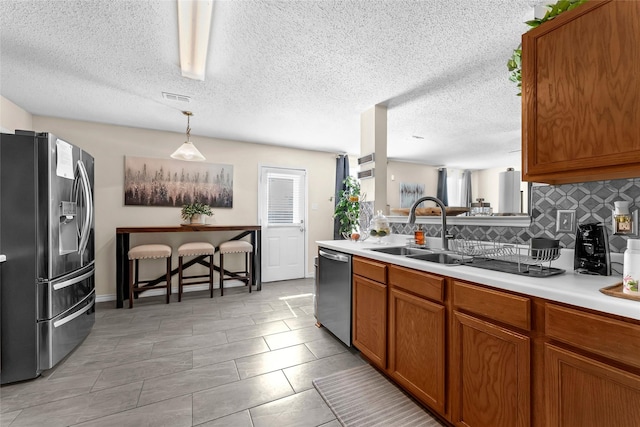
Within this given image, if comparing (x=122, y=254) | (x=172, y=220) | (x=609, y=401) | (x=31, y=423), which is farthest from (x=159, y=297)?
(x=609, y=401)

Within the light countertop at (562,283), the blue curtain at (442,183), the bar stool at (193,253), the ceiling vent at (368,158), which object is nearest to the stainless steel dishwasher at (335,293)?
the light countertop at (562,283)

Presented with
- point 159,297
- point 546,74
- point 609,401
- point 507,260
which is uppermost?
point 546,74

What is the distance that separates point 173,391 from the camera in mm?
1799

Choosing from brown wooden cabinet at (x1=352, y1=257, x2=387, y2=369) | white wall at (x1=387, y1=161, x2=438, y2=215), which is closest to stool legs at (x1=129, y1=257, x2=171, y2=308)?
brown wooden cabinet at (x1=352, y1=257, x2=387, y2=369)

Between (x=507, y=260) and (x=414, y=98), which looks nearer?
(x=507, y=260)

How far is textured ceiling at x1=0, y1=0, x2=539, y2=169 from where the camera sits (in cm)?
171

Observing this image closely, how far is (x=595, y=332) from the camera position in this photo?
0.90 meters

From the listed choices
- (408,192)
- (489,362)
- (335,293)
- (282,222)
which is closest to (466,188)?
(408,192)

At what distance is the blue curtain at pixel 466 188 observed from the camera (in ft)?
21.5

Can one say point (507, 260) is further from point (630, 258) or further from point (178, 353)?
point (178, 353)

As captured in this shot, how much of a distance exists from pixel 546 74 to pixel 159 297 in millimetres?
4752

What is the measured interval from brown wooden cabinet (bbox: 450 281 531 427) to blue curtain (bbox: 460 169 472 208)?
5914 millimetres

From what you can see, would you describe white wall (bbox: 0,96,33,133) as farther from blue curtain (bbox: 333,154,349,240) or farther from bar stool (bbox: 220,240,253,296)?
blue curtain (bbox: 333,154,349,240)

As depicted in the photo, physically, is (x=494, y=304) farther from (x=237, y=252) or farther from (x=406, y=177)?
(x=406, y=177)
